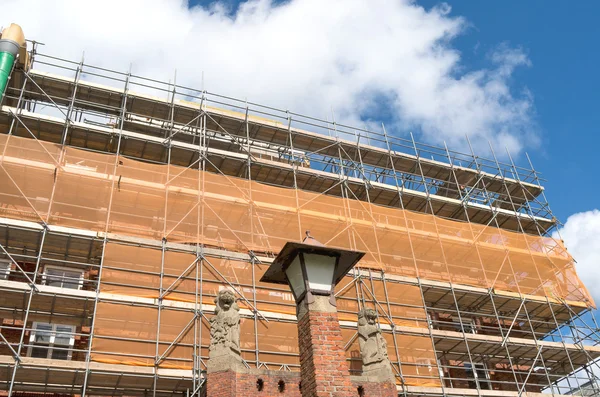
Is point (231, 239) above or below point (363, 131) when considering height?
below

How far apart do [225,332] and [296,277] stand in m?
3.46

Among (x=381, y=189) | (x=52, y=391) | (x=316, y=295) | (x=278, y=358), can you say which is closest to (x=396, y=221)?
(x=381, y=189)

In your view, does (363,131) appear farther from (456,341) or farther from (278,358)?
(278,358)

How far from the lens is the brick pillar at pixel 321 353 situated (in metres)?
7.01

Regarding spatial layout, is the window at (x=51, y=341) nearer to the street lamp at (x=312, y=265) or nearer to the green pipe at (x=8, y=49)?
the green pipe at (x=8, y=49)

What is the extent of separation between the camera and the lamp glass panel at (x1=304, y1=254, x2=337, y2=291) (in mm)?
7547

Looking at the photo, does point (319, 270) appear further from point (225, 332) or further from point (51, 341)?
point (51, 341)

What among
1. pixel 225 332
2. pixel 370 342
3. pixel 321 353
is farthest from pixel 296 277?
pixel 370 342

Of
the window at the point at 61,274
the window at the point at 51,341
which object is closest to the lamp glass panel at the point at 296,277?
the window at the point at 51,341

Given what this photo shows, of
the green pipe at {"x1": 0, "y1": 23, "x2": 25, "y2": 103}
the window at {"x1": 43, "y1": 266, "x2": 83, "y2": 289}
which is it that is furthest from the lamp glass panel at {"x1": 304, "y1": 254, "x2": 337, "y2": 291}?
the green pipe at {"x1": 0, "y1": 23, "x2": 25, "y2": 103}

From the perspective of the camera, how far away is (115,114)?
21.9m

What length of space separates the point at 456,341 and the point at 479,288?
243 centimetres

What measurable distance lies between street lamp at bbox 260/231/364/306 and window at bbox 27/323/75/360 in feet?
31.9

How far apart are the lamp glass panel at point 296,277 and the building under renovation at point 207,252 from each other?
740 cm
